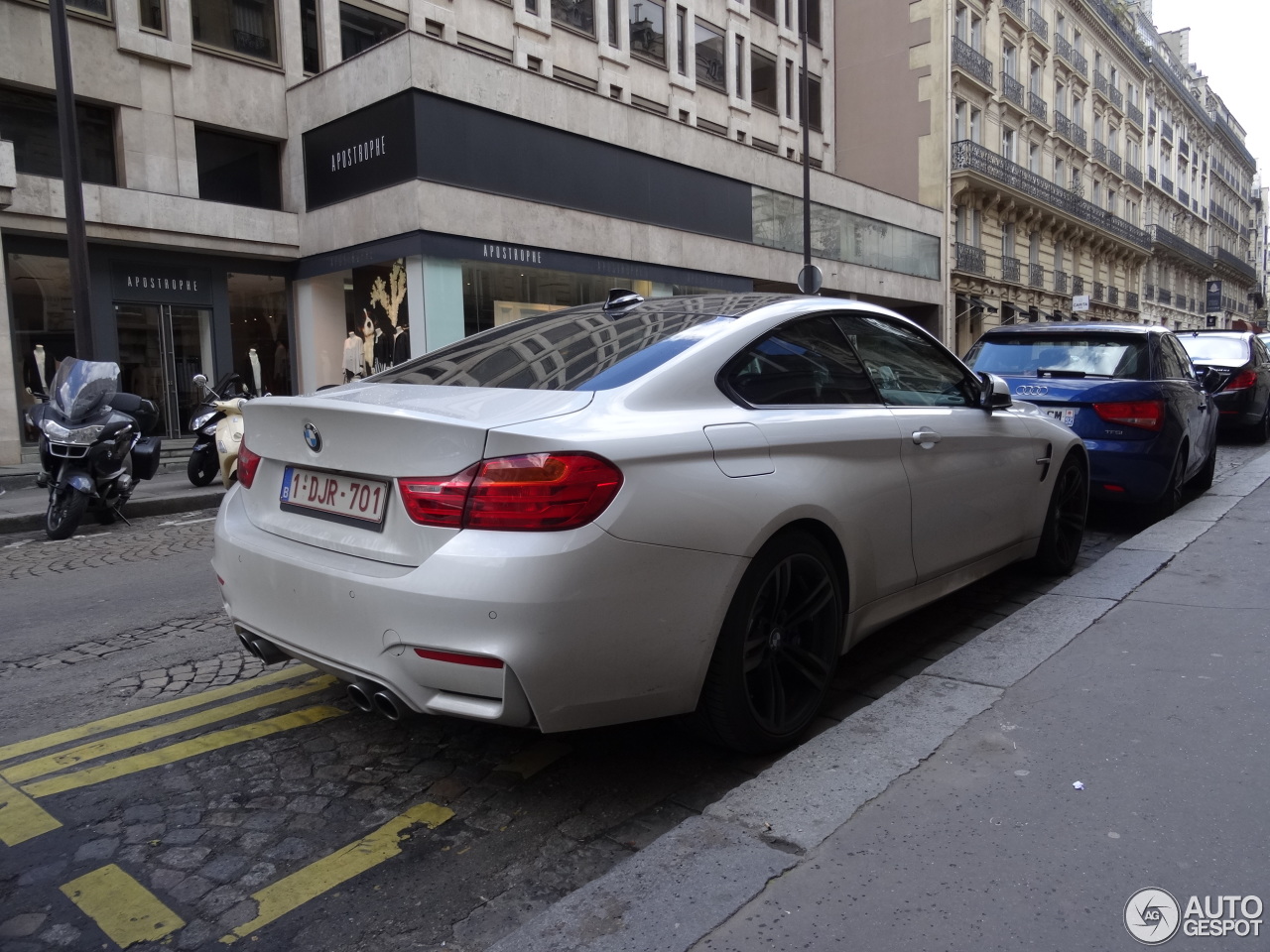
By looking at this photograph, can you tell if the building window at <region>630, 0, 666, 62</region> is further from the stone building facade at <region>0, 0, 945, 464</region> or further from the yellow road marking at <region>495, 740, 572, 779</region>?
the yellow road marking at <region>495, 740, 572, 779</region>

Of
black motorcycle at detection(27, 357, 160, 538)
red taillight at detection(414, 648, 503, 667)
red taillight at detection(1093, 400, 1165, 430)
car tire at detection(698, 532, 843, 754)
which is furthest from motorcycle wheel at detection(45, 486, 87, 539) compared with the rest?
red taillight at detection(1093, 400, 1165, 430)

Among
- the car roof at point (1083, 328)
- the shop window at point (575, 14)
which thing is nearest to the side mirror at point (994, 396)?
the car roof at point (1083, 328)

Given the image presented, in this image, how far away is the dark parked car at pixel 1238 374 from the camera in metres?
12.4

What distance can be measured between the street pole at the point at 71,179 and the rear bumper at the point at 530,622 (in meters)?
10.1

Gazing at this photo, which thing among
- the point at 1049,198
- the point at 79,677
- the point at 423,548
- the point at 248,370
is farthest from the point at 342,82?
the point at 1049,198

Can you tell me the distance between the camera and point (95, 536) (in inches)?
315

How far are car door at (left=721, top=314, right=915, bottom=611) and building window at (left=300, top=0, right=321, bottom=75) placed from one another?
748 inches

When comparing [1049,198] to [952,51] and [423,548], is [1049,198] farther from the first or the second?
[423,548]

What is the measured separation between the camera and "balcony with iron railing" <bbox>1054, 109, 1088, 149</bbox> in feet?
143

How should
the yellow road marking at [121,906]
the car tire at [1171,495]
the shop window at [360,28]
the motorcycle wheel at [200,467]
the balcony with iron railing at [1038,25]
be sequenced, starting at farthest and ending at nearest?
the balcony with iron railing at [1038,25] → the shop window at [360,28] → the motorcycle wheel at [200,467] → the car tire at [1171,495] → the yellow road marking at [121,906]

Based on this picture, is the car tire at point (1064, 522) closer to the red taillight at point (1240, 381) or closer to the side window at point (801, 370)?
the side window at point (801, 370)

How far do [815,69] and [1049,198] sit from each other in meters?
14.4

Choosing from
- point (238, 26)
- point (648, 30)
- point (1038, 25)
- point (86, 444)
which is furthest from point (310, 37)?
point (1038, 25)

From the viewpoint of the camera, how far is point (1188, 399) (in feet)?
23.5
